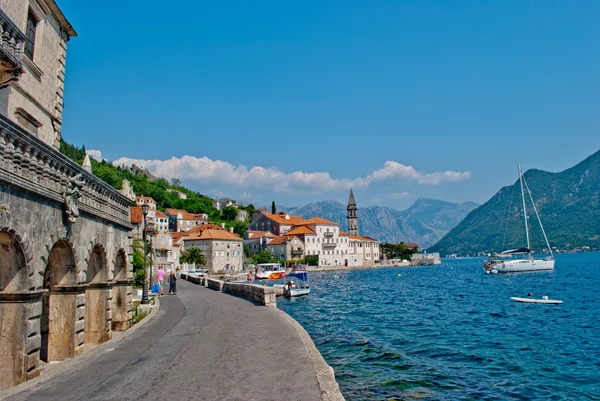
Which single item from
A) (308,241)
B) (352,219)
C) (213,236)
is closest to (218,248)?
(213,236)

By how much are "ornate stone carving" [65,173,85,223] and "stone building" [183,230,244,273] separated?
309 feet

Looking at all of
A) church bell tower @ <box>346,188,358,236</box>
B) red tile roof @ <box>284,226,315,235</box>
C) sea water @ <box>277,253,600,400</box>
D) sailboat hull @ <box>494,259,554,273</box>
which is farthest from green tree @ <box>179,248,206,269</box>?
church bell tower @ <box>346,188,358,236</box>

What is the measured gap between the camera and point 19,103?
14555 mm

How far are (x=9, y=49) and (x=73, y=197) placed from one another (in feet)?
12.7

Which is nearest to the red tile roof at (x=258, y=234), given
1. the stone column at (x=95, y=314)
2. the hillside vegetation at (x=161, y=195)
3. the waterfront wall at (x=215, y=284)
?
the hillside vegetation at (x=161, y=195)

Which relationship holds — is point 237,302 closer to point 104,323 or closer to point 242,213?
point 104,323

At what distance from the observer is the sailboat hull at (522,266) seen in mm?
91938

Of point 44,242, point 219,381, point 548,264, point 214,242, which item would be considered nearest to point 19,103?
point 44,242

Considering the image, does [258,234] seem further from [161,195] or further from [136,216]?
[136,216]

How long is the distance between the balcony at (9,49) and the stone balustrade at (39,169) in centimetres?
218

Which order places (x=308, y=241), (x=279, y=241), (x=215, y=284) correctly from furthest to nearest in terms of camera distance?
1. (x=308, y=241)
2. (x=279, y=241)
3. (x=215, y=284)

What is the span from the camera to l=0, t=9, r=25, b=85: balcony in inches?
390

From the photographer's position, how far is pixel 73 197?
39.3ft

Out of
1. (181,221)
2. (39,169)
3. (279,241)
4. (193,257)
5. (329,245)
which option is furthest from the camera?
(181,221)
